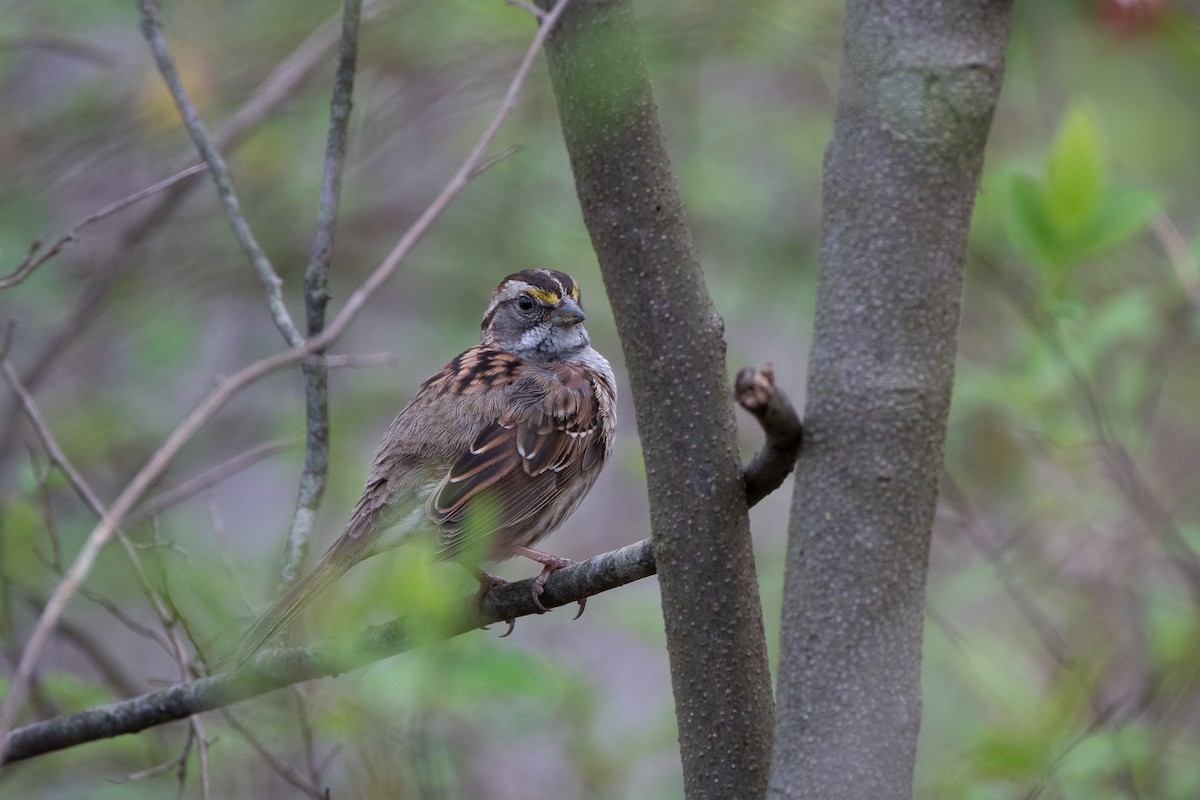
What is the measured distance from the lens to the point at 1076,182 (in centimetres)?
357

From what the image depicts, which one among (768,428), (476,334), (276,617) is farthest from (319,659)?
(476,334)

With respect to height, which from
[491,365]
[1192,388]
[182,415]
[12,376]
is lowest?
[1192,388]

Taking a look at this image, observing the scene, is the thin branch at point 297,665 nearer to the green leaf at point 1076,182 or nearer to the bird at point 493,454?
the bird at point 493,454

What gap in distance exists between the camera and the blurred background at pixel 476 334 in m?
3.71

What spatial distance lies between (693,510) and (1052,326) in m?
2.01

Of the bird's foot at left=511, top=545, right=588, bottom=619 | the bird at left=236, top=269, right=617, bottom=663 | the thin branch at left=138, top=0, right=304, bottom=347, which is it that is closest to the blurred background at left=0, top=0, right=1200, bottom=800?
the bird's foot at left=511, top=545, right=588, bottom=619

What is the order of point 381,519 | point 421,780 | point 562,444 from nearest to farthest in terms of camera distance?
point 421,780
point 381,519
point 562,444

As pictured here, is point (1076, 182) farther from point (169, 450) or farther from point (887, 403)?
point (169, 450)

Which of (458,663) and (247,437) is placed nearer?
(458,663)

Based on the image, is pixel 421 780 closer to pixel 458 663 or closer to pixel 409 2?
pixel 458 663

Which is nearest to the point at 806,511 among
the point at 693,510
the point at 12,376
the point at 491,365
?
the point at 693,510

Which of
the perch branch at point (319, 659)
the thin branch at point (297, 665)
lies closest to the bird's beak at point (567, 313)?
the perch branch at point (319, 659)

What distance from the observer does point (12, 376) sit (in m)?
3.48

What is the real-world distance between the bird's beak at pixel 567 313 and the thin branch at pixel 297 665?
80.4 inches
